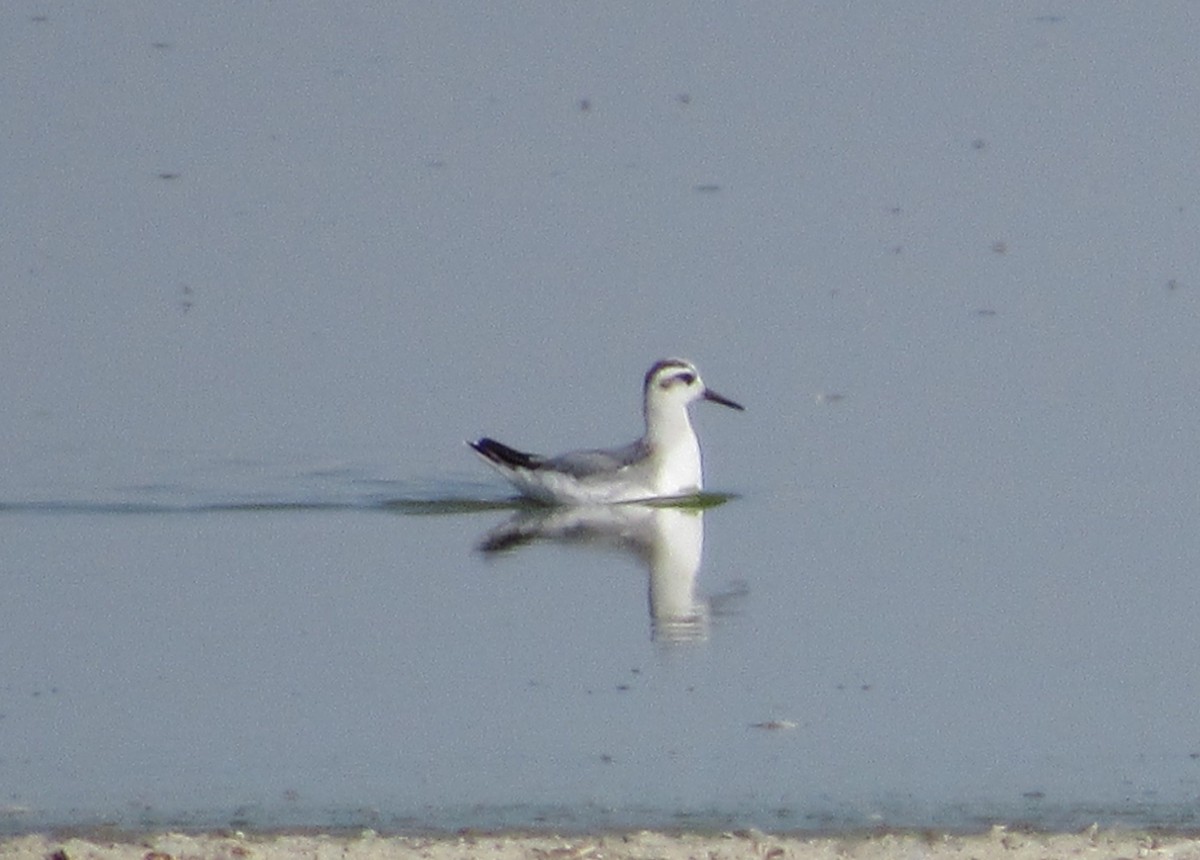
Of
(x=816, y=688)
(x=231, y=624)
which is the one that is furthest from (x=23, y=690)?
(x=816, y=688)

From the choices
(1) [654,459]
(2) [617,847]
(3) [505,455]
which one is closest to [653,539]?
(3) [505,455]

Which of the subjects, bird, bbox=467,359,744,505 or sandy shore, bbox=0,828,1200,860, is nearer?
sandy shore, bbox=0,828,1200,860

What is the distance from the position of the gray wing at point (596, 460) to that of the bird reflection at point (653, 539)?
260mm

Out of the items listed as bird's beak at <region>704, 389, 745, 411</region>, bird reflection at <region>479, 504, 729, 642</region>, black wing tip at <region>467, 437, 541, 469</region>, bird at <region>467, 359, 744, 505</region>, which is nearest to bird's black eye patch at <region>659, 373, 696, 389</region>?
bird at <region>467, 359, 744, 505</region>

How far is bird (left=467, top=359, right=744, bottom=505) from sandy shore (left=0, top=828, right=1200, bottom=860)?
7.60 metres

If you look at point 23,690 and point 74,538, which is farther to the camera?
point 74,538

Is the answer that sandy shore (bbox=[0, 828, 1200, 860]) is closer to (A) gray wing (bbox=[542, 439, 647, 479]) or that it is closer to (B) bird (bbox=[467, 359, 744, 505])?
(A) gray wing (bbox=[542, 439, 647, 479])

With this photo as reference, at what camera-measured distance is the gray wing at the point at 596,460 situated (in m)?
16.8

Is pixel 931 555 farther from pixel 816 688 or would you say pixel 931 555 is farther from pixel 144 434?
pixel 144 434

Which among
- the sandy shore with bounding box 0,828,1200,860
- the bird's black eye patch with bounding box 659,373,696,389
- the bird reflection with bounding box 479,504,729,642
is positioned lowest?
the sandy shore with bounding box 0,828,1200,860

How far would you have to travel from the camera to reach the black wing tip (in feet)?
54.7

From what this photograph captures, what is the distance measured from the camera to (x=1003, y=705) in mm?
11500

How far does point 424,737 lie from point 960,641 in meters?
2.65

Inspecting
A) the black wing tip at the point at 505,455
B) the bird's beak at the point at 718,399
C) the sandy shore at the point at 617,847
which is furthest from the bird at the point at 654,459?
the sandy shore at the point at 617,847
